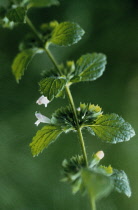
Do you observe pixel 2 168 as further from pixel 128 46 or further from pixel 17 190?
pixel 128 46

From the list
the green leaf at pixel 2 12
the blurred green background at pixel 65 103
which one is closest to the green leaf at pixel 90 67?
the green leaf at pixel 2 12

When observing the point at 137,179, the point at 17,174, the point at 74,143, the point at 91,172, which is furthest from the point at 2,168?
the point at 91,172

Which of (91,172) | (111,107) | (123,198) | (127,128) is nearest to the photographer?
(91,172)

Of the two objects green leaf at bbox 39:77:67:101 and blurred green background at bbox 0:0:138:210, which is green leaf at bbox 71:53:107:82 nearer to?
green leaf at bbox 39:77:67:101

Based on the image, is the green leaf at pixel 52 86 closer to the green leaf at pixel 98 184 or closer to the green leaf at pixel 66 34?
the green leaf at pixel 66 34

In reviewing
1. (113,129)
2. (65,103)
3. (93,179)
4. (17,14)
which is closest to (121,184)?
(113,129)

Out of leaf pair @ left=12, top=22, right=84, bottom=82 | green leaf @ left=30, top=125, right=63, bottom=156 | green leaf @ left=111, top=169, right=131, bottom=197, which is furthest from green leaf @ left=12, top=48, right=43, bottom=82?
green leaf @ left=111, top=169, right=131, bottom=197

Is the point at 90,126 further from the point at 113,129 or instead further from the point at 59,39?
the point at 59,39
